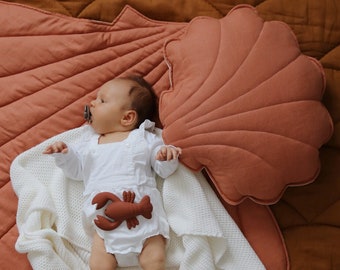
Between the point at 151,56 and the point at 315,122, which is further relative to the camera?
the point at 151,56

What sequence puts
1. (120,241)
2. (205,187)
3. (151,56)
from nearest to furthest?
(120,241), (205,187), (151,56)

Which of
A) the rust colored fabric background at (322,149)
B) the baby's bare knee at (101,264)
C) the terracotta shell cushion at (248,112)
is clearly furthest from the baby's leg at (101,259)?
the terracotta shell cushion at (248,112)

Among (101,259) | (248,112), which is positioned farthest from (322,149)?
(101,259)

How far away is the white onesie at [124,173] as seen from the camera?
3.81 ft

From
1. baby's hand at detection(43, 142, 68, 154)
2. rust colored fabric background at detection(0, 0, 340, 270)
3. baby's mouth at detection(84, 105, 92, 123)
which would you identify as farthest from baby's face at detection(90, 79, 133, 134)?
rust colored fabric background at detection(0, 0, 340, 270)

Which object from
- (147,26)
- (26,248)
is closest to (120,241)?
(26,248)

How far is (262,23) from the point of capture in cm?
131

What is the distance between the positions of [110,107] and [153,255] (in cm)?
39

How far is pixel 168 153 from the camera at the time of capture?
1195mm

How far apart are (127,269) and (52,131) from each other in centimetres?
43

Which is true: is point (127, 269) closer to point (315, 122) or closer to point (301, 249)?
point (301, 249)

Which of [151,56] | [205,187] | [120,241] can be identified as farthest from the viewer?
[151,56]

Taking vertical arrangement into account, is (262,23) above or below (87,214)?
above

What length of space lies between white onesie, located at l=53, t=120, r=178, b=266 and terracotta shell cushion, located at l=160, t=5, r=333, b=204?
63 millimetres
